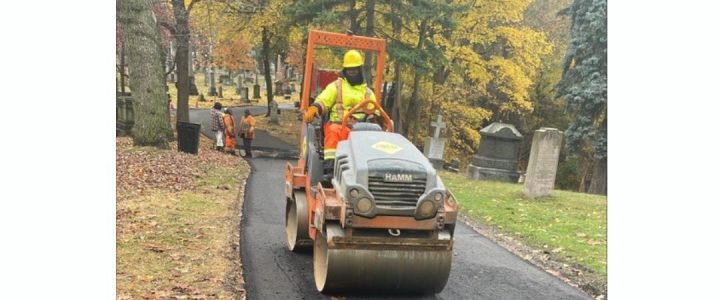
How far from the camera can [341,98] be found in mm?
4766

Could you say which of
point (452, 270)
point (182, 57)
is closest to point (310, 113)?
point (452, 270)

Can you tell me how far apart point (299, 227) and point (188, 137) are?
5.23 m

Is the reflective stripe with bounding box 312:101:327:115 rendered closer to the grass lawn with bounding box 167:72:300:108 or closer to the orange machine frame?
the orange machine frame

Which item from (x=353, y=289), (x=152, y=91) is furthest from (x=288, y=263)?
(x=152, y=91)

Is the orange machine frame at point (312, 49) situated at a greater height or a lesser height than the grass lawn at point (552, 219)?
greater

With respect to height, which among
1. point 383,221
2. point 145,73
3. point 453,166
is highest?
point 145,73

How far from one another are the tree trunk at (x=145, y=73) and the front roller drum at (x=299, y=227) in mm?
2741

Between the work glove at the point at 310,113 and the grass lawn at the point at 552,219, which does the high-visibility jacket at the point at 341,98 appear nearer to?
the work glove at the point at 310,113

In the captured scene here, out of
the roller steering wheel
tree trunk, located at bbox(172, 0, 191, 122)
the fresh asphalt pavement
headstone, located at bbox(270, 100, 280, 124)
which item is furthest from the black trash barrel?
headstone, located at bbox(270, 100, 280, 124)

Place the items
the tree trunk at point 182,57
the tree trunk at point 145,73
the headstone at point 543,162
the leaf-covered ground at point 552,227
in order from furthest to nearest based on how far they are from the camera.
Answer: the tree trunk at point 182,57, the headstone at point 543,162, the tree trunk at point 145,73, the leaf-covered ground at point 552,227

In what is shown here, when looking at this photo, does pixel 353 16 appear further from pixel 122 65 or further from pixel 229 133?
pixel 122 65

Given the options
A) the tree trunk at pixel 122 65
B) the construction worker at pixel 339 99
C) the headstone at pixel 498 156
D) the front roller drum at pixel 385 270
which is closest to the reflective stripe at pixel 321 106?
the construction worker at pixel 339 99

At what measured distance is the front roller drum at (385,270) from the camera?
397 centimetres

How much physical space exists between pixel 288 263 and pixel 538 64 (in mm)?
13244
